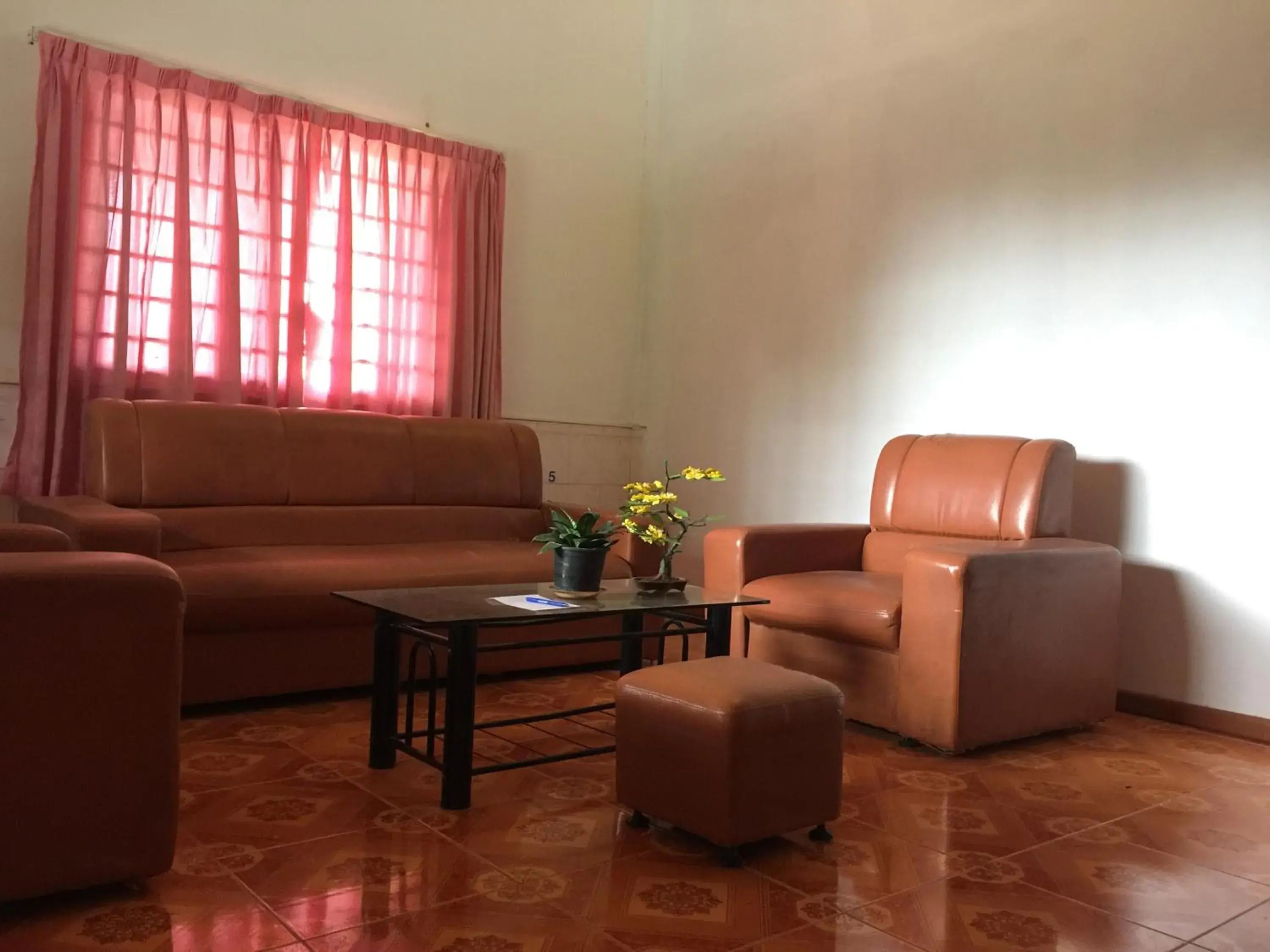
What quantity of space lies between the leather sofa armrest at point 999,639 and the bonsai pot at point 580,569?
0.93 meters

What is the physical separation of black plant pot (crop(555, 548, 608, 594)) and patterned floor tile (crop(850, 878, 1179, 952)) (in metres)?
1.16

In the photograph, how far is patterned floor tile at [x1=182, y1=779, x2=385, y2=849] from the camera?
222 centimetres

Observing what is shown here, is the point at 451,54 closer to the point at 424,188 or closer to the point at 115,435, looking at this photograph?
the point at 424,188

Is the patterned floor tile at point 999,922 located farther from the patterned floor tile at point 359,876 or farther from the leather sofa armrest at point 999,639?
the leather sofa armrest at point 999,639

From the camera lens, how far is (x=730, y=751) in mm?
2139

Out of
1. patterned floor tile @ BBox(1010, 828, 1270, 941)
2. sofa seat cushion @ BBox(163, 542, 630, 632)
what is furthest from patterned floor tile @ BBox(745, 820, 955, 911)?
sofa seat cushion @ BBox(163, 542, 630, 632)

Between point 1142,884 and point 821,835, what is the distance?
0.65m

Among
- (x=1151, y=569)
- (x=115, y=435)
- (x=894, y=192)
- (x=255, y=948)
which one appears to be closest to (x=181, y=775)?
(x=255, y=948)

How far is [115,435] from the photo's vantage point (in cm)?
359

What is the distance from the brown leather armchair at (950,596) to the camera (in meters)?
3.03

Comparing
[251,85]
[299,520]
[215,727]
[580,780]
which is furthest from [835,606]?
[251,85]

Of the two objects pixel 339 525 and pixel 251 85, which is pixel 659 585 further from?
pixel 251 85

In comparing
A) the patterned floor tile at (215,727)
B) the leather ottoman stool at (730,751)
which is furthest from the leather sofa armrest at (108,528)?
the leather ottoman stool at (730,751)

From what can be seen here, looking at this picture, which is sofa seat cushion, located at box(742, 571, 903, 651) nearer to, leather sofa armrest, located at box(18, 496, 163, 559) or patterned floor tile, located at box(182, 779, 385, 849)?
patterned floor tile, located at box(182, 779, 385, 849)
